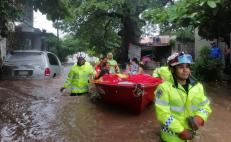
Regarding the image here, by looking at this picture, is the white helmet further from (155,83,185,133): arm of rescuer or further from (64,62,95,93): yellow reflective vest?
(64,62,95,93): yellow reflective vest

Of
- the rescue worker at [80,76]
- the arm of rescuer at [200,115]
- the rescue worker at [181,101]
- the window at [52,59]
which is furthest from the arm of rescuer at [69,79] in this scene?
the arm of rescuer at [200,115]

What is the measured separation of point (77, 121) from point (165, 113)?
205 inches

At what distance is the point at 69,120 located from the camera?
9.19m

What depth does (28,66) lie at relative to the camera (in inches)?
564

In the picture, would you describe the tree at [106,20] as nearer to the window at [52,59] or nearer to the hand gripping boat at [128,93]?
the window at [52,59]

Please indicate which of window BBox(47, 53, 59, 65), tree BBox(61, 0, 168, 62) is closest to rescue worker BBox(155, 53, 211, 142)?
window BBox(47, 53, 59, 65)

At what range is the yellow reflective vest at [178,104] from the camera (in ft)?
13.8

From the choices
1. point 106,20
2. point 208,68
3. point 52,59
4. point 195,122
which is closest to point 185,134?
point 195,122

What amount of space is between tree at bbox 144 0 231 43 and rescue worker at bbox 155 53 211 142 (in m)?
3.56

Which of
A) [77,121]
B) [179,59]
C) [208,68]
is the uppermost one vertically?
[179,59]

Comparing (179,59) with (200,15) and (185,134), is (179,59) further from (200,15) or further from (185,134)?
(200,15)

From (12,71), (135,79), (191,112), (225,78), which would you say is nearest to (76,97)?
(135,79)

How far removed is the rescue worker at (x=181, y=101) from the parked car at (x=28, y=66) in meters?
10.4

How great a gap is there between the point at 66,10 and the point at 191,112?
23.7ft
